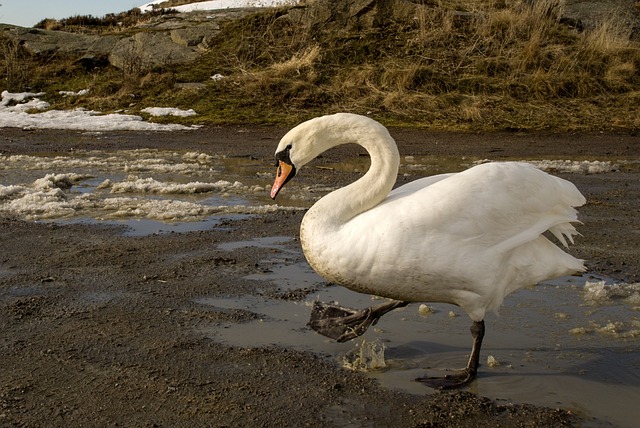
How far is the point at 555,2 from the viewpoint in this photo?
19.6 meters

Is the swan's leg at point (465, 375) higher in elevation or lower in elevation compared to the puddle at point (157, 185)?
higher

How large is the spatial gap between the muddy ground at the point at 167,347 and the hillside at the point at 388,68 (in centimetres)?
834

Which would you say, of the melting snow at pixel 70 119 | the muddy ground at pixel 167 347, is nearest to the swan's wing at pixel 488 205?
the muddy ground at pixel 167 347

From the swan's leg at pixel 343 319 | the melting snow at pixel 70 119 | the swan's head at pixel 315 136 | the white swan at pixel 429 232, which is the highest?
the swan's head at pixel 315 136

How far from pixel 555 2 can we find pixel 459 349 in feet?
57.2

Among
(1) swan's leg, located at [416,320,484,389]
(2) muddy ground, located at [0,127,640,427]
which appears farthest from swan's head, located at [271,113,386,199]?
(1) swan's leg, located at [416,320,484,389]

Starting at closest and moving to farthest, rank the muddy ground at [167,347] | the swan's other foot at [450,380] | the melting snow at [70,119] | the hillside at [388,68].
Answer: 1. the muddy ground at [167,347]
2. the swan's other foot at [450,380]
3. the hillside at [388,68]
4. the melting snow at [70,119]

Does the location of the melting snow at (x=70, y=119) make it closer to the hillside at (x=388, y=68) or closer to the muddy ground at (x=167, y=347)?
the hillside at (x=388, y=68)

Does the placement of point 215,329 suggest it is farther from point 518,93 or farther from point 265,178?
point 518,93

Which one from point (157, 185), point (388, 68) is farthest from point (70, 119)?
point (157, 185)

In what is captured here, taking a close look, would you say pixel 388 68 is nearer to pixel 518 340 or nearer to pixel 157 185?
pixel 157 185

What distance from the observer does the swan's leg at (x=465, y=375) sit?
149 inches

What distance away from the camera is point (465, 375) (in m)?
3.87

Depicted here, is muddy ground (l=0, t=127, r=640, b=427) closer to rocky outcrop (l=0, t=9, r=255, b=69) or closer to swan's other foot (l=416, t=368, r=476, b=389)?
swan's other foot (l=416, t=368, r=476, b=389)
